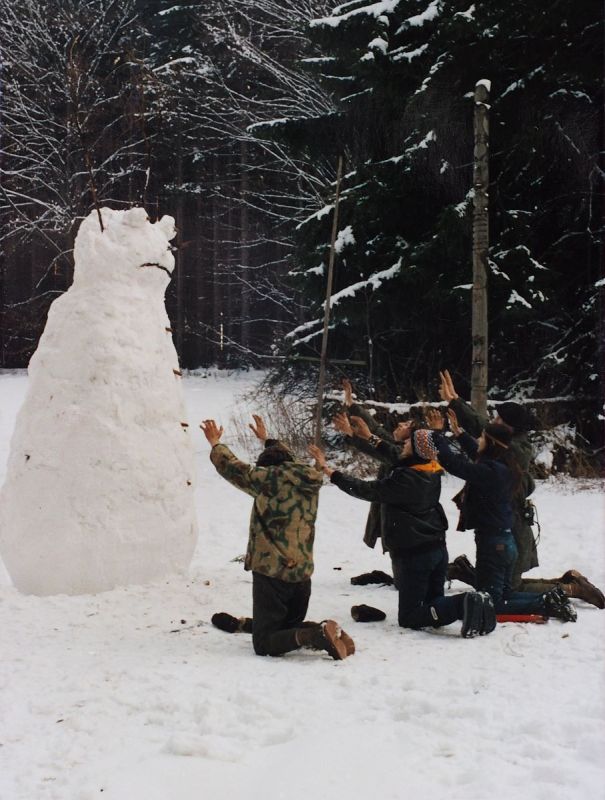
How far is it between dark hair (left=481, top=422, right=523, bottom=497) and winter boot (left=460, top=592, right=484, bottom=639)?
78 centimetres

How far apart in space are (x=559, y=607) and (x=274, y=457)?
2114 mm

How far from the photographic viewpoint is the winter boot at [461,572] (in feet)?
19.7

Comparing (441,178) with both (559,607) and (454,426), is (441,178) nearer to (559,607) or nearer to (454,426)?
(454,426)

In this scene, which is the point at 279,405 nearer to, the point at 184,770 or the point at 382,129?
the point at 382,129

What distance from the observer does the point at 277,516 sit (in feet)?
14.6

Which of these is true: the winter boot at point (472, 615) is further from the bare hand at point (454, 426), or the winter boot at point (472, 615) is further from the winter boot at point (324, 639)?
the bare hand at point (454, 426)

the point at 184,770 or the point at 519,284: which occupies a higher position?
the point at 519,284

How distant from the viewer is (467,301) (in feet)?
36.4

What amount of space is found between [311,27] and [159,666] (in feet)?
35.3

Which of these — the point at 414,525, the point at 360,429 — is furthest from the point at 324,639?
the point at 360,429

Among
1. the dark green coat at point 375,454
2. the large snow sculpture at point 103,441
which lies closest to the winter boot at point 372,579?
the dark green coat at point 375,454

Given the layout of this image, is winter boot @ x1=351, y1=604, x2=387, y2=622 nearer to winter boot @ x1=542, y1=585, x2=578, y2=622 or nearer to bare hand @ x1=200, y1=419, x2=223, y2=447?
winter boot @ x1=542, y1=585, x2=578, y2=622

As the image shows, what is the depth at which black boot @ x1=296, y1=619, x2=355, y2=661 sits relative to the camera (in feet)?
14.0

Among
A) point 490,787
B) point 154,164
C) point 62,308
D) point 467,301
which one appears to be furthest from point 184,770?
point 154,164
